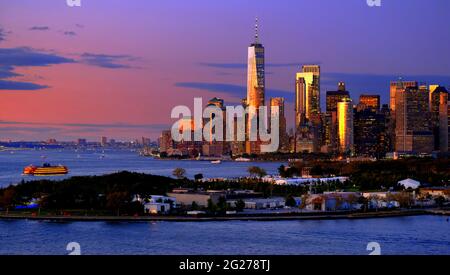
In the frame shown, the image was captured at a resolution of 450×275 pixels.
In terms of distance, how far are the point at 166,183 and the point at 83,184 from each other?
1821mm

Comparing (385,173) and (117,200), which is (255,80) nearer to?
(385,173)

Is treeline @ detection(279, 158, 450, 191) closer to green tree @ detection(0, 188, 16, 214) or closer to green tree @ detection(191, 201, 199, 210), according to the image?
green tree @ detection(191, 201, 199, 210)

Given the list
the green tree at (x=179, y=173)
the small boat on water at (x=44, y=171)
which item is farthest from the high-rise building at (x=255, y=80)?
the green tree at (x=179, y=173)

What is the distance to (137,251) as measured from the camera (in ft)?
26.7

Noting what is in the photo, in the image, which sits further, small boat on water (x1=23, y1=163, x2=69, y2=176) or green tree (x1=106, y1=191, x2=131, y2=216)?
small boat on water (x1=23, y1=163, x2=69, y2=176)

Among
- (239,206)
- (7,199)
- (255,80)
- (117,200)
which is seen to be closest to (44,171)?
(7,199)

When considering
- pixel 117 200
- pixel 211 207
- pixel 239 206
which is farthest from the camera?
pixel 239 206

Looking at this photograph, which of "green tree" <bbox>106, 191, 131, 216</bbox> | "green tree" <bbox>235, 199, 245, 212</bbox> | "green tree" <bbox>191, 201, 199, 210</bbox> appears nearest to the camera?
"green tree" <bbox>106, 191, 131, 216</bbox>

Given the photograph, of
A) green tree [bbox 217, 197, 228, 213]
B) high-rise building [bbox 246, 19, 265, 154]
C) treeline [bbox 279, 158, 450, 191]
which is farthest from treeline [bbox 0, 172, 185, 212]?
high-rise building [bbox 246, 19, 265, 154]

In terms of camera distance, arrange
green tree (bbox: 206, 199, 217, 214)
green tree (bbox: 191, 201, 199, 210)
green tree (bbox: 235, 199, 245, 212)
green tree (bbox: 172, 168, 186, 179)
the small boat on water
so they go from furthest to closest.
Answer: the small boat on water
green tree (bbox: 172, 168, 186, 179)
green tree (bbox: 191, 201, 199, 210)
green tree (bbox: 235, 199, 245, 212)
green tree (bbox: 206, 199, 217, 214)

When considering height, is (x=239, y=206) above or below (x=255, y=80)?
below

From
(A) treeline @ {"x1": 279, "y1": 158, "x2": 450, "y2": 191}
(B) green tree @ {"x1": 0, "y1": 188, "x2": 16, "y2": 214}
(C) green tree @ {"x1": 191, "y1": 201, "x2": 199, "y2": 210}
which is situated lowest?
(C) green tree @ {"x1": 191, "y1": 201, "x2": 199, "y2": 210}
